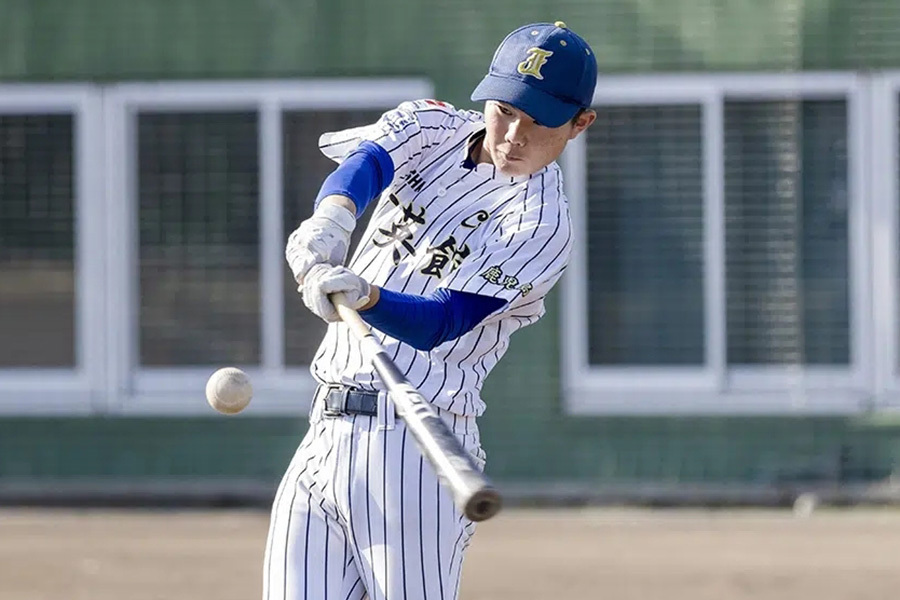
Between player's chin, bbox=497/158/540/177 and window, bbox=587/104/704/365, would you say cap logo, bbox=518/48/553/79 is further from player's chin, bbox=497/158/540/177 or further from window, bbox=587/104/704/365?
window, bbox=587/104/704/365

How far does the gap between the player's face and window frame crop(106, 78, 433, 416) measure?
722cm

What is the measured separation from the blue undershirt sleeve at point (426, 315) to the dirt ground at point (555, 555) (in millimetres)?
4385

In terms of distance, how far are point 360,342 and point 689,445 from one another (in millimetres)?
7641

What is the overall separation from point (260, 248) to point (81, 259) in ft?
3.90

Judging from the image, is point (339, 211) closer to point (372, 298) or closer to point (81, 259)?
point (372, 298)

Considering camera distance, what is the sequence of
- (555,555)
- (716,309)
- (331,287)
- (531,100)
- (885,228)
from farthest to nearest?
(716,309), (885,228), (555,555), (531,100), (331,287)

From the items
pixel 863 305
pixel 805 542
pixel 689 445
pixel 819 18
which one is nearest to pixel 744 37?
pixel 819 18

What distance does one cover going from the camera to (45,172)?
1145 cm

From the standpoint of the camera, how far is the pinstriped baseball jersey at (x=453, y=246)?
3.77 meters

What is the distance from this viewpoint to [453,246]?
3.83 meters

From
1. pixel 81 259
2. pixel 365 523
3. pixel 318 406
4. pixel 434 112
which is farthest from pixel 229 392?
pixel 81 259

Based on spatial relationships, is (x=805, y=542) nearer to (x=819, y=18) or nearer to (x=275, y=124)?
(x=819, y=18)

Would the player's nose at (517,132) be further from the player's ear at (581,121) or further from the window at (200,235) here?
the window at (200,235)

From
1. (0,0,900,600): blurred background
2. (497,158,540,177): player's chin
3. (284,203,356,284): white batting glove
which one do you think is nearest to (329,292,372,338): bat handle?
(284,203,356,284): white batting glove
